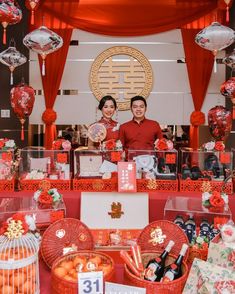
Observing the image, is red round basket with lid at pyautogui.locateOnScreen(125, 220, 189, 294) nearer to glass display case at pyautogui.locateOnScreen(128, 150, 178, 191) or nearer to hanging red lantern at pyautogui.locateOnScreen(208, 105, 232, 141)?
glass display case at pyautogui.locateOnScreen(128, 150, 178, 191)

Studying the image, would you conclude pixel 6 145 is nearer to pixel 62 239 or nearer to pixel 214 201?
pixel 62 239

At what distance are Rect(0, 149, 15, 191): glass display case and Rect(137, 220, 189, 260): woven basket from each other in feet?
4.69

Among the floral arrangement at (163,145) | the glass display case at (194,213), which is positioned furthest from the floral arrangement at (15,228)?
the floral arrangement at (163,145)

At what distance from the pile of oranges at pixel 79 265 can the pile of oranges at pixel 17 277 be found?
103 millimetres

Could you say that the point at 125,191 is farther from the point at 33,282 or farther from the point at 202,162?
the point at 33,282

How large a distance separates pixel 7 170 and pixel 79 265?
5.30 ft

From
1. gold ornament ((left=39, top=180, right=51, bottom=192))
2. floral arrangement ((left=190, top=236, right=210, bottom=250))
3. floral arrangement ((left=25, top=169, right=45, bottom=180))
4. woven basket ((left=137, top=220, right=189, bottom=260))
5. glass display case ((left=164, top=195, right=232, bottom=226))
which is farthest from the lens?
floral arrangement ((left=25, top=169, right=45, bottom=180))

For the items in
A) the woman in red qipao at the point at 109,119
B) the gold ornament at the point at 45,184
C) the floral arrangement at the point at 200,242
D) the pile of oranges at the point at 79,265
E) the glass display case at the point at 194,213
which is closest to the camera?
the pile of oranges at the point at 79,265

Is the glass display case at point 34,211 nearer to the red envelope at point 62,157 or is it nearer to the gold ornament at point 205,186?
the red envelope at point 62,157

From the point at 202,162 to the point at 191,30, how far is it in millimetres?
2678

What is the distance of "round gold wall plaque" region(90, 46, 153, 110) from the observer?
201 inches

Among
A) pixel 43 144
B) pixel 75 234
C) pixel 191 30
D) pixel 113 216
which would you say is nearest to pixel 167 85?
pixel 191 30

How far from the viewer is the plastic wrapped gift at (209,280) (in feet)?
4.42

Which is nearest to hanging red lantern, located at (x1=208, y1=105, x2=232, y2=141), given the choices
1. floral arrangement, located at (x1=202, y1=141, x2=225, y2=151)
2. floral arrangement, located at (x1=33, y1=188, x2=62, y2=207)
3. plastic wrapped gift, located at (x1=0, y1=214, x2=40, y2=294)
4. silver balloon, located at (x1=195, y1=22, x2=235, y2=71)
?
silver balloon, located at (x1=195, y1=22, x2=235, y2=71)
